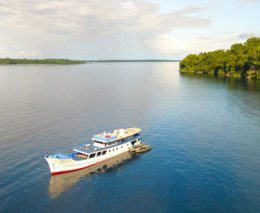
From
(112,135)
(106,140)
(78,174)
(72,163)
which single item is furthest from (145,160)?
(72,163)

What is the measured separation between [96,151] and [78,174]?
7.87 m

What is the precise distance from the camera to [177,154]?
68.9 m

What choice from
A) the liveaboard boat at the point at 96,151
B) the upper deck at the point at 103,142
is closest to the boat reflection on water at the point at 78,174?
the liveaboard boat at the point at 96,151

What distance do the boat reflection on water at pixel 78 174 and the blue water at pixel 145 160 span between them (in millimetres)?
367

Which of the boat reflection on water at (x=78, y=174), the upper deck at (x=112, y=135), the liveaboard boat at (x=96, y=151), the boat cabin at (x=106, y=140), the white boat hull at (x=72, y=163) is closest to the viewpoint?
the boat reflection on water at (x=78, y=174)

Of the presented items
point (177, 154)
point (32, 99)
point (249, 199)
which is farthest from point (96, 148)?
point (32, 99)

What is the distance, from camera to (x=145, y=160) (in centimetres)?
6706

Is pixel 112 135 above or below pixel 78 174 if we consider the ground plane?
above

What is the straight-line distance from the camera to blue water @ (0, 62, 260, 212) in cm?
4772

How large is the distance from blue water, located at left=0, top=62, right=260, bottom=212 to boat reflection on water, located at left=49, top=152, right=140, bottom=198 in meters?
0.37

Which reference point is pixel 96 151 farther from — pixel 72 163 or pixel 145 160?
pixel 145 160

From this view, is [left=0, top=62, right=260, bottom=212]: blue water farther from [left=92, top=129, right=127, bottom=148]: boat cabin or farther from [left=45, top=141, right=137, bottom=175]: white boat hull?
[left=92, top=129, right=127, bottom=148]: boat cabin

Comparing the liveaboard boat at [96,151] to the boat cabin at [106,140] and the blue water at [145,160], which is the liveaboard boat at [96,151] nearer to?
the boat cabin at [106,140]

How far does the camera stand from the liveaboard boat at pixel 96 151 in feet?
193
